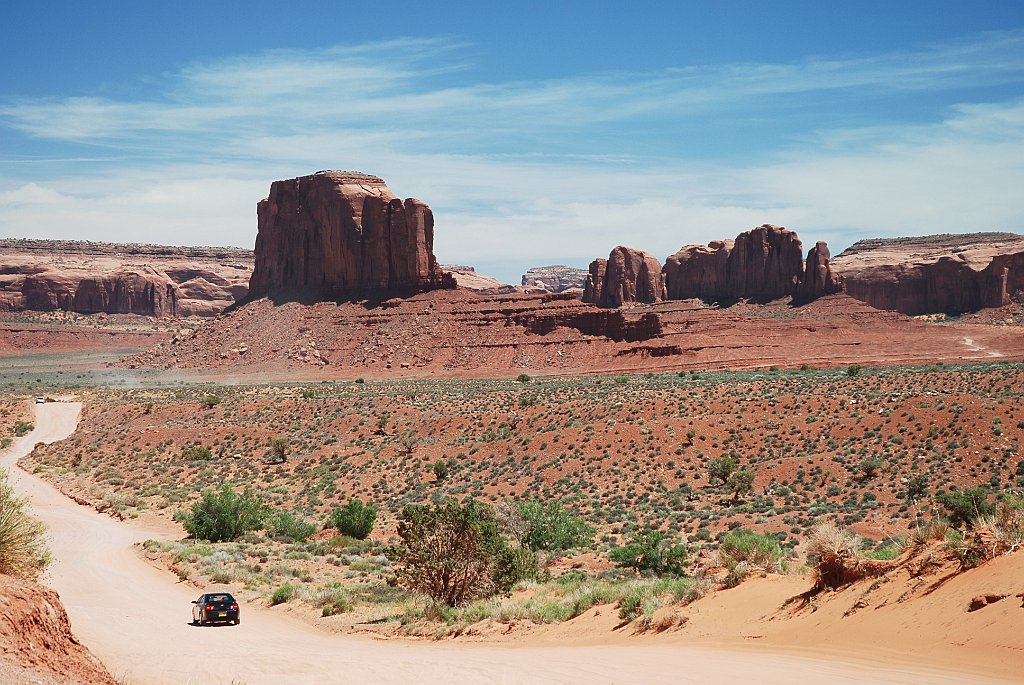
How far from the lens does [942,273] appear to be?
154 m

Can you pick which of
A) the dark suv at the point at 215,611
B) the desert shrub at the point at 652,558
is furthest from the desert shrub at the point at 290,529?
the desert shrub at the point at 652,558

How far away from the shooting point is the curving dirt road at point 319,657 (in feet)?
35.8

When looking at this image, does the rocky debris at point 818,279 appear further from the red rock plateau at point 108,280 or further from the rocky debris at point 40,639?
the rocky debris at point 40,639

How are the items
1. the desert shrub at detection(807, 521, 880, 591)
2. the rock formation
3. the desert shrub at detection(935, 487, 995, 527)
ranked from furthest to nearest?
1. the rock formation
2. the desert shrub at detection(935, 487, 995, 527)
3. the desert shrub at detection(807, 521, 880, 591)

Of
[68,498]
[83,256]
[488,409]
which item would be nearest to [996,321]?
[488,409]

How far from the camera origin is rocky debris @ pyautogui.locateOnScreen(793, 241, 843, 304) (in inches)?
4867

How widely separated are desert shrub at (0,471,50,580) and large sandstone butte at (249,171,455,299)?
9184 centimetres

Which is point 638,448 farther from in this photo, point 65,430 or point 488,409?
point 65,430

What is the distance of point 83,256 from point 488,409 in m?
161

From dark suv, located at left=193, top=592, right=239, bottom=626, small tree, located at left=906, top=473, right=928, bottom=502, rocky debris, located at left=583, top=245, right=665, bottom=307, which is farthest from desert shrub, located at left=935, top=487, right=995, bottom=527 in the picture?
rocky debris, located at left=583, top=245, right=665, bottom=307

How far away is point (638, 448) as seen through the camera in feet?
137

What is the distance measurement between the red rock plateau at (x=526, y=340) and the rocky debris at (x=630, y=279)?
1566 inches

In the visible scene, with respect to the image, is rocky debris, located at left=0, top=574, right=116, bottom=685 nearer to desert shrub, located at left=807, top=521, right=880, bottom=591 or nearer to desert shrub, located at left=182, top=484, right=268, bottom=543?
desert shrub, located at left=807, top=521, right=880, bottom=591


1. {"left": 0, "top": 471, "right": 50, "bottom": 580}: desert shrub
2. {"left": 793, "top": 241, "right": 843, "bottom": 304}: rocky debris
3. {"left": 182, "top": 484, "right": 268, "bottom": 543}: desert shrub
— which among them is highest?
{"left": 793, "top": 241, "right": 843, "bottom": 304}: rocky debris
